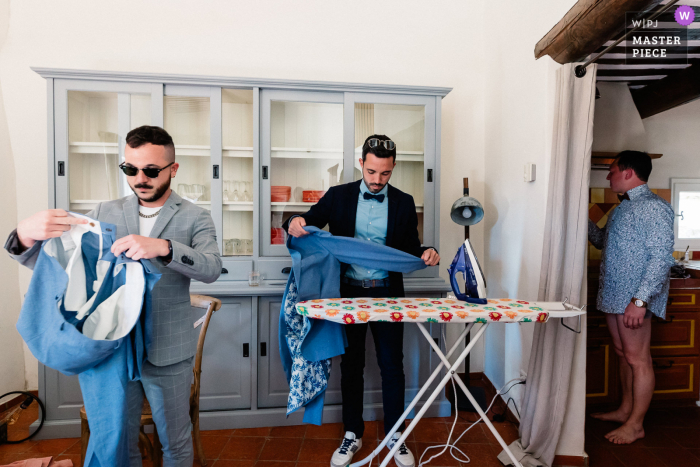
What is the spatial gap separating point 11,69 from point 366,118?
2.54 metres

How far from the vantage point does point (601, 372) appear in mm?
2521

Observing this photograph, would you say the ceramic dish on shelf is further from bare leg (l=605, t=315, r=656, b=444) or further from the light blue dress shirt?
bare leg (l=605, t=315, r=656, b=444)

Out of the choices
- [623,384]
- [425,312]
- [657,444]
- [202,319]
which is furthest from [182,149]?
[657,444]

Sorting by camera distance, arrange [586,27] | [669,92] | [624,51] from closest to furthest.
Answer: [586,27] → [624,51] → [669,92]

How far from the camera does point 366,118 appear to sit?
2.60m

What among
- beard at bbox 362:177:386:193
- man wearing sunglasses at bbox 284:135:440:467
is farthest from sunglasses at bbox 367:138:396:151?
beard at bbox 362:177:386:193

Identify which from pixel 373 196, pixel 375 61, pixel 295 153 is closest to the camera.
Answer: pixel 373 196

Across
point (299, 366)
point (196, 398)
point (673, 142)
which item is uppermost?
point (673, 142)

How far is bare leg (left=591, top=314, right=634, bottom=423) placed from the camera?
2.29 m

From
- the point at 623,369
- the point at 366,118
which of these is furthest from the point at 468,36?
the point at 623,369

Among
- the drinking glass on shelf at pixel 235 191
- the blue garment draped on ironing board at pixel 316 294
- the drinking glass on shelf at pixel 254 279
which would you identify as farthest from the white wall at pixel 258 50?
the drinking glass on shelf at pixel 254 279

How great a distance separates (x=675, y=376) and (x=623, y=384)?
527 millimetres

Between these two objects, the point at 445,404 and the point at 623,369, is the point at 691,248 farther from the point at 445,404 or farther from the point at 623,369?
the point at 445,404

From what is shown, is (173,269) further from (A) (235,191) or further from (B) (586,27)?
(B) (586,27)
